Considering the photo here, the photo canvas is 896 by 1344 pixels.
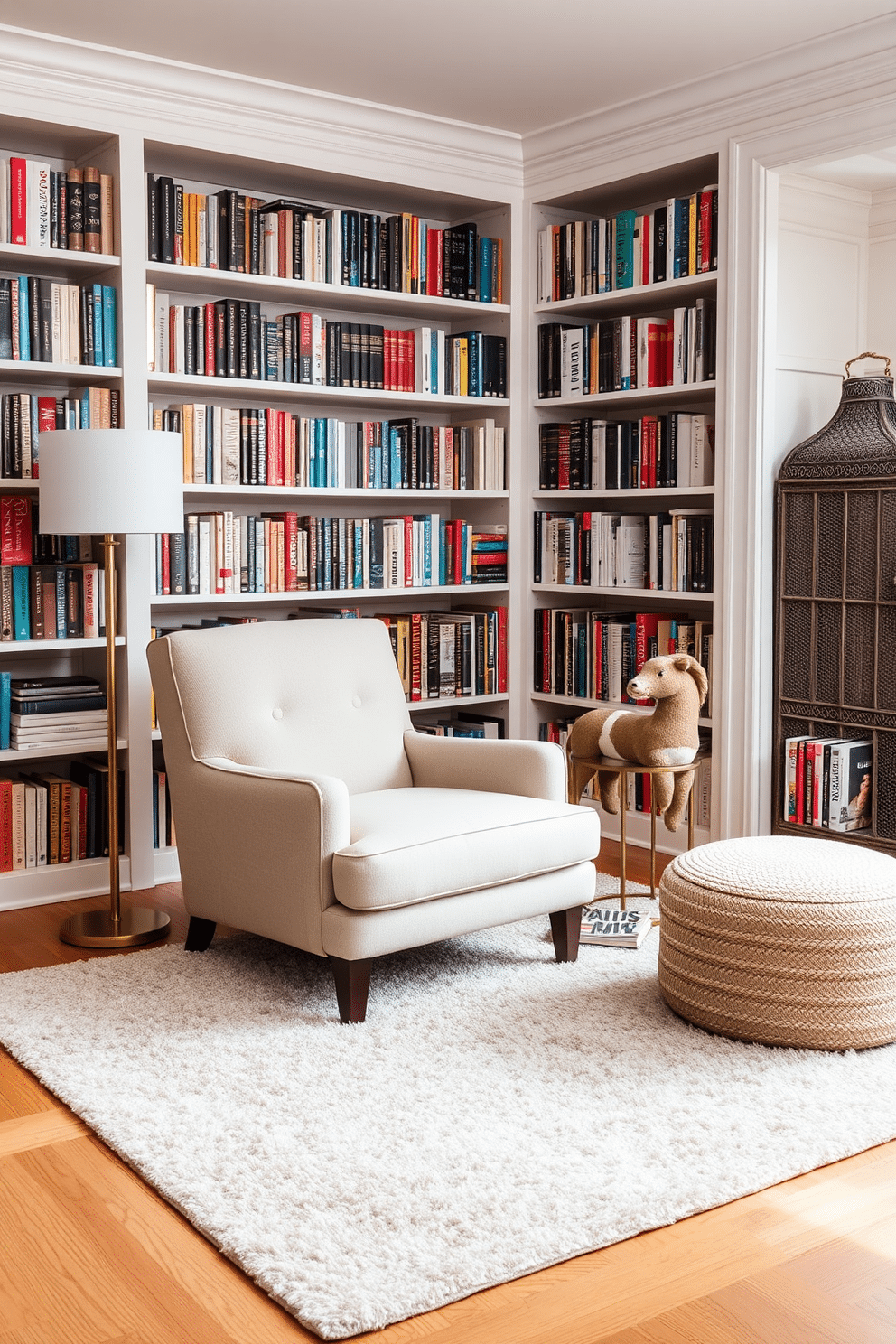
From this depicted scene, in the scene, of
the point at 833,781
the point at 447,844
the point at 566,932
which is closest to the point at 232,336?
the point at 447,844

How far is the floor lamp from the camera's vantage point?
3.37 meters

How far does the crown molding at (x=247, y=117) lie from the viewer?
3.73 m

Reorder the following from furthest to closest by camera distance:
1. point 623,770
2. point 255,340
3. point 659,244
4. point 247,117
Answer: point 659,244, point 255,340, point 247,117, point 623,770

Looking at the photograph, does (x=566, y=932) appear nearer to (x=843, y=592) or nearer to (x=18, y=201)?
(x=843, y=592)

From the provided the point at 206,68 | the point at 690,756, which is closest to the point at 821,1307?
the point at 690,756

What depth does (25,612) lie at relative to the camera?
3.85m

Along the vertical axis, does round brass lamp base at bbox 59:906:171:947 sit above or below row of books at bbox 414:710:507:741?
below

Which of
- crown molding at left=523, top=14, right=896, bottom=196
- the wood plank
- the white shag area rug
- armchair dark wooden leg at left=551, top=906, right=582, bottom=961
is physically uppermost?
crown molding at left=523, top=14, right=896, bottom=196

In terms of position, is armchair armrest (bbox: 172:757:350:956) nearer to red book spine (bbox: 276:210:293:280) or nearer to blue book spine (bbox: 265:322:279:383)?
blue book spine (bbox: 265:322:279:383)

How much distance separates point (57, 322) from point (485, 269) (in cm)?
163

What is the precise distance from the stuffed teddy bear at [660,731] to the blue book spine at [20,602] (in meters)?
1.64

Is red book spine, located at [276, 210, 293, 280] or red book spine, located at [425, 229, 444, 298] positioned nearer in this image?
red book spine, located at [276, 210, 293, 280]

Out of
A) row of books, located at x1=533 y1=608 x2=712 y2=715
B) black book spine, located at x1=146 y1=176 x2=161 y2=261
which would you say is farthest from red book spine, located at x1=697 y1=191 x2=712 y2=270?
black book spine, located at x1=146 y1=176 x2=161 y2=261

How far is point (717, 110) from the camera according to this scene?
404 cm
